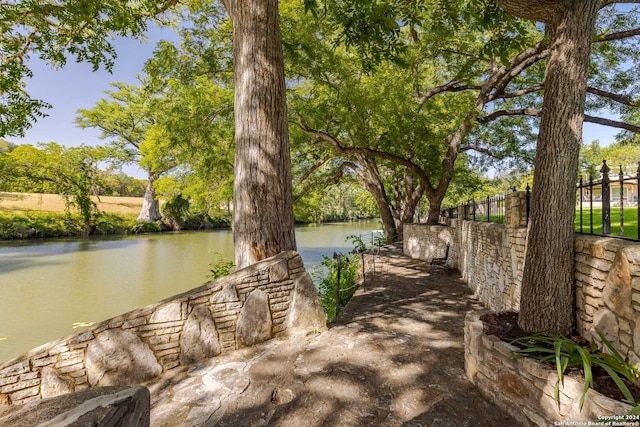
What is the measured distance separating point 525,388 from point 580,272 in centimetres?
130

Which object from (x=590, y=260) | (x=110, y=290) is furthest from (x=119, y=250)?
(x=590, y=260)

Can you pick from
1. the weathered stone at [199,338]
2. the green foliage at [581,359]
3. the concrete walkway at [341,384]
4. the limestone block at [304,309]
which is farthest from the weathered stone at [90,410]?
the green foliage at [581,359]

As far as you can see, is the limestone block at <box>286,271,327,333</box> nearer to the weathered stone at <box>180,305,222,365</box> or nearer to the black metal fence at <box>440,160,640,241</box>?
the weathered stone at <box>180,305,222,365</box>

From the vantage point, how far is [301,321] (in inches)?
164

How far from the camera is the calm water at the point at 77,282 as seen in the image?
7414mm

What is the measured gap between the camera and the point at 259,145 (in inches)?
178

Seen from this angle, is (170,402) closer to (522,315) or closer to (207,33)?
(522,315)

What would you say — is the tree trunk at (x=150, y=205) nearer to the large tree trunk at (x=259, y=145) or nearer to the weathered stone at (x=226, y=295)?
the large tree trunk at (x=259, y=145)

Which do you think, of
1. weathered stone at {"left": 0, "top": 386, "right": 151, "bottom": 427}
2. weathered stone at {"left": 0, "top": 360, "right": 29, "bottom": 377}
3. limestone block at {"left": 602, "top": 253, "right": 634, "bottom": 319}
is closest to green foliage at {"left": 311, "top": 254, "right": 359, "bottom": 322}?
limestone block at {"left": 602, "top": 253, "right": 634, "bottom": 319}

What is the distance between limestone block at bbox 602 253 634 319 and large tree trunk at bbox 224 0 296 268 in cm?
359

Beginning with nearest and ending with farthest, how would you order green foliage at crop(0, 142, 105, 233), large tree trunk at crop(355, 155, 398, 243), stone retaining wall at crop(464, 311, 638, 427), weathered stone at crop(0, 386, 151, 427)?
1. weathered stone at crop(0, 386, 151, 427)
2. stone retaining wall at crop(464, 311, 638, 427)
3. large tree trunk at crop(355, 155, 398, 243)
4. green foliage at crop(0, 142, 105, 233)

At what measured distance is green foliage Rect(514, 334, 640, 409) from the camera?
2.12 m

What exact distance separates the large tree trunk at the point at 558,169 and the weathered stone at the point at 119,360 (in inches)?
159

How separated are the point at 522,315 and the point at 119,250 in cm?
2105
